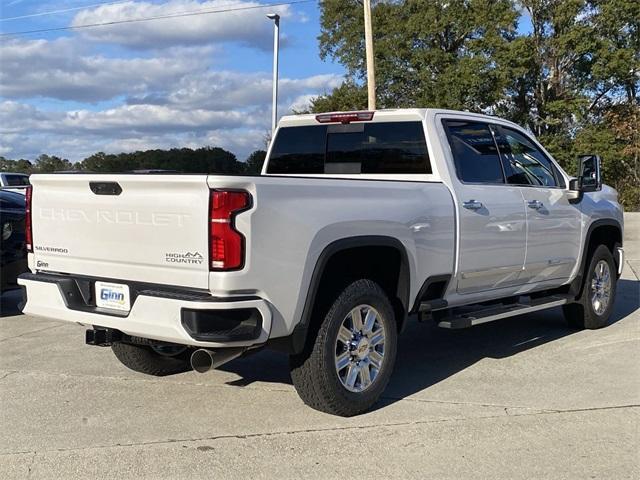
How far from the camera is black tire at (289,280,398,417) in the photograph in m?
4.29

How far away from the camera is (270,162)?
638cm

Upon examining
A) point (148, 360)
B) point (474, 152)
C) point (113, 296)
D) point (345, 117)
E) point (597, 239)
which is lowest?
point (148, 360)

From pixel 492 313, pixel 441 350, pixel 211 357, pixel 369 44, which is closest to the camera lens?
pixel 211 357

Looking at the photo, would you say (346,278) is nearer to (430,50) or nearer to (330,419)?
(330,419)

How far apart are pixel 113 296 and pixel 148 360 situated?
1.42 metres

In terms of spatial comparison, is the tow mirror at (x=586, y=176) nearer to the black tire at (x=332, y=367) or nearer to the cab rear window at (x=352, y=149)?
the cab rear window at (x=352, y=149)

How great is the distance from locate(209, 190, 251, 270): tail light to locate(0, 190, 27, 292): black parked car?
5.05m

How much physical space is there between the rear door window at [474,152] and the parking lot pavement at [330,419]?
1616mm

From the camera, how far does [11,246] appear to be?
7.98 meters

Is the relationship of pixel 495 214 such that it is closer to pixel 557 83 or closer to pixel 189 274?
pixel 189 274

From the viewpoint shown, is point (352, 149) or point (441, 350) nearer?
point (352, 149)

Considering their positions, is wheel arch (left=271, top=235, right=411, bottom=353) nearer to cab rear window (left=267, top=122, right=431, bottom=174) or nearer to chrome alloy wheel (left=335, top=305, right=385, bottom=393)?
chrome alloy wheel (left=335, top=305, right=385, bottom=393)

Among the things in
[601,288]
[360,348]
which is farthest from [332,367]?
[601,288]

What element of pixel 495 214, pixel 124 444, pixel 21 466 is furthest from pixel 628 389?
pixel 21 466
